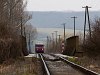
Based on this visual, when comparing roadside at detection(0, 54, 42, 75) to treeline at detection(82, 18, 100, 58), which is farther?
treeline at detection(82, 18, 100, 58)

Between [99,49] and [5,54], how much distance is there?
1075cm

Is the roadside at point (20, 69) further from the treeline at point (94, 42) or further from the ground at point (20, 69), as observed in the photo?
the treeline at point (94, 42)

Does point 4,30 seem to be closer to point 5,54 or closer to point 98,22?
point 5,54

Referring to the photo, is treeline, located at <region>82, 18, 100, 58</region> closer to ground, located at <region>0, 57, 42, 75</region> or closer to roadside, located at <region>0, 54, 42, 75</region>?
roadside, located at <region>0, 54, 42, 75</region>

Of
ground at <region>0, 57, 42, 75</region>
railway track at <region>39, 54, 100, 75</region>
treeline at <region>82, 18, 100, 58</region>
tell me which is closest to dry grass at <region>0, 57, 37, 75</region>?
ground at <region>0, 57, 42, 75</region>

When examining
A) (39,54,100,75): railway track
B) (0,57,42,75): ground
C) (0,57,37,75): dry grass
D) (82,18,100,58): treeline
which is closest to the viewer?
(0,57,37,75): dry grass

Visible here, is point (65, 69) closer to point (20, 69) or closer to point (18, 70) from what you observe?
point (20, 69)

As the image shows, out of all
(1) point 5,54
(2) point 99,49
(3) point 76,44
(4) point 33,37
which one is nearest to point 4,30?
(1) point 5,54

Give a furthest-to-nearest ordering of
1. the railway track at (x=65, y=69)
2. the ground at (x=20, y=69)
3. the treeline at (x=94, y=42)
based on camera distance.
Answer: the treeline at (x=94, y=42)
the railway track at (x=65, y=69)
the ground at (x=20, y=69)

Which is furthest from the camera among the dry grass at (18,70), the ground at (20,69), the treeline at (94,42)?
the treeline at (94,42)

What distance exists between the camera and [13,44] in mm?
38500

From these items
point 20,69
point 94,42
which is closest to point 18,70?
point 20,69

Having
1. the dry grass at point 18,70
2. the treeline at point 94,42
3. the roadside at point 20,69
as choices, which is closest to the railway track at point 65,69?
the roadside at point 20,69

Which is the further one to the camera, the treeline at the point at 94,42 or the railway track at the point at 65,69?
the treeline at the point at 94,42
